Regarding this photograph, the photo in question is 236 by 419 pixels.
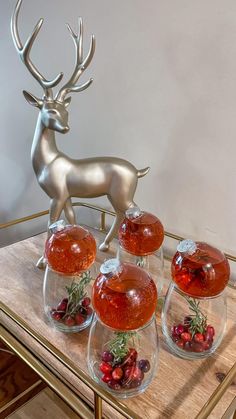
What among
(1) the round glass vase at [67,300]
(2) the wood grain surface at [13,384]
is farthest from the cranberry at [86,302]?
(2) the wood grain surface at [13,384]

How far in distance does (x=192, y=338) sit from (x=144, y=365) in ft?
0.32

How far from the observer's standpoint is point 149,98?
31.2 inches

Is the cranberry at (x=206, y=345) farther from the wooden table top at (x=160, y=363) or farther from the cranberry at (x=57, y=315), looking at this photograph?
the cranberry at (x=57, y=315)

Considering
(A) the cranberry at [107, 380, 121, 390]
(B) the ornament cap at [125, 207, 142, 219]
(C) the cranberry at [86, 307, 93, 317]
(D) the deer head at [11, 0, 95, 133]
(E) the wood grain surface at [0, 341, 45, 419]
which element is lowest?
(E) the wood grain surface at [0, 341, 45, 419]

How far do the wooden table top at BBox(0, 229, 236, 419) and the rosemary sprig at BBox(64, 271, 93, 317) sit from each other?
4cm

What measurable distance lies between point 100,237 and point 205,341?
1.43 ft

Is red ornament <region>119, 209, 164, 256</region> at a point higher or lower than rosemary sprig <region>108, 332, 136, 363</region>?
higher

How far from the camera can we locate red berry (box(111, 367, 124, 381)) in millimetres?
468

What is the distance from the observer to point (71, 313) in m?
0.59

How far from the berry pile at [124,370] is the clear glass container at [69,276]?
0.39ft

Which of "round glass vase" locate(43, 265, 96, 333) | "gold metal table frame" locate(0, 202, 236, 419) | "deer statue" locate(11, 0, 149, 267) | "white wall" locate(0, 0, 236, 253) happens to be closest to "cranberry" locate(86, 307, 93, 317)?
"round glass vase" locate(43, 265, 96, 333)

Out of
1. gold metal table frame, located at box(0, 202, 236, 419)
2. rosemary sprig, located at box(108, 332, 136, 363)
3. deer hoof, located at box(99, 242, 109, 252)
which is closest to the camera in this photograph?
gold metal table frame, located at box(0, 202, 236, 419)

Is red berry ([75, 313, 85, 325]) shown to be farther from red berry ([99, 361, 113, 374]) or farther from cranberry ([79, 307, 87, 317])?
red berry ([99, 361, 113, 374])

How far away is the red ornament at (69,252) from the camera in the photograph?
0.55m
